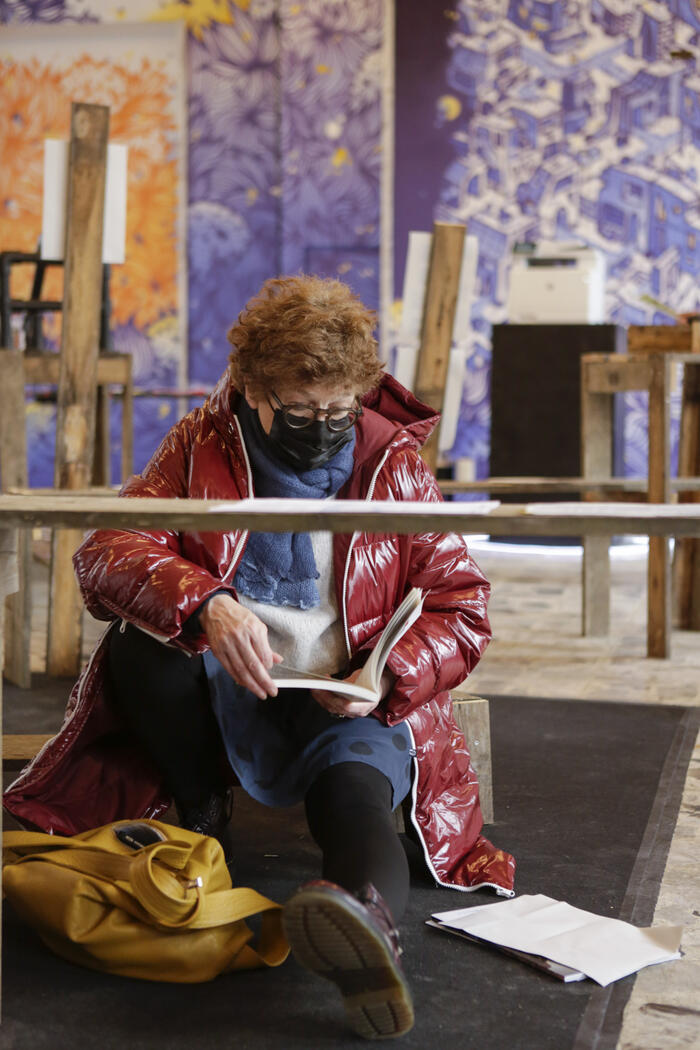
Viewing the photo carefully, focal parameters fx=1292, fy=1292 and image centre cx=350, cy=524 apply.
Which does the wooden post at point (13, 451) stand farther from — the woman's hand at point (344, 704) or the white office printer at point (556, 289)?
the white office printer at point (556, 289)

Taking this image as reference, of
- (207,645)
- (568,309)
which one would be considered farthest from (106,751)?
(568,309)

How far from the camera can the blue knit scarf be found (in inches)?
79.4

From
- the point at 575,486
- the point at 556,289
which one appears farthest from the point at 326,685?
the point at 556,289

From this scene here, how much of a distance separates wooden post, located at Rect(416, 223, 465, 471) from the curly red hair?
1.85 metres

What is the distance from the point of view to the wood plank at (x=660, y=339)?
4445 millimetres

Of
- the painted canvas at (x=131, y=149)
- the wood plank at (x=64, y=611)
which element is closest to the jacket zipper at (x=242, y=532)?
the wood plank at (x=64, y=611)

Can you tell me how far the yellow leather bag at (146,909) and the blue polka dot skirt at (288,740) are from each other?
0.61 ft

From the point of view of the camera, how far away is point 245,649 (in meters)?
1.75

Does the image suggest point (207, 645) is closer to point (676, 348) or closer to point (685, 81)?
point (676, 348)

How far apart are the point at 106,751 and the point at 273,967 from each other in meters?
0.50

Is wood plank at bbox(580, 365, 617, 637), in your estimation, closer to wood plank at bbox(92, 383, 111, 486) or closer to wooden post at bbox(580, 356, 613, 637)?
wooden post at bbox(580, 356, 613, 637)

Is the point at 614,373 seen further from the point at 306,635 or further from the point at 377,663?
the point at 377,663

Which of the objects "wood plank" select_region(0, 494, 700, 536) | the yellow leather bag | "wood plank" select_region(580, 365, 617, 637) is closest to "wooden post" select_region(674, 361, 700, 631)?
"wood plank" select_region(580, 365, 617, 637)

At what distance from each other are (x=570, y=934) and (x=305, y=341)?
95cm
